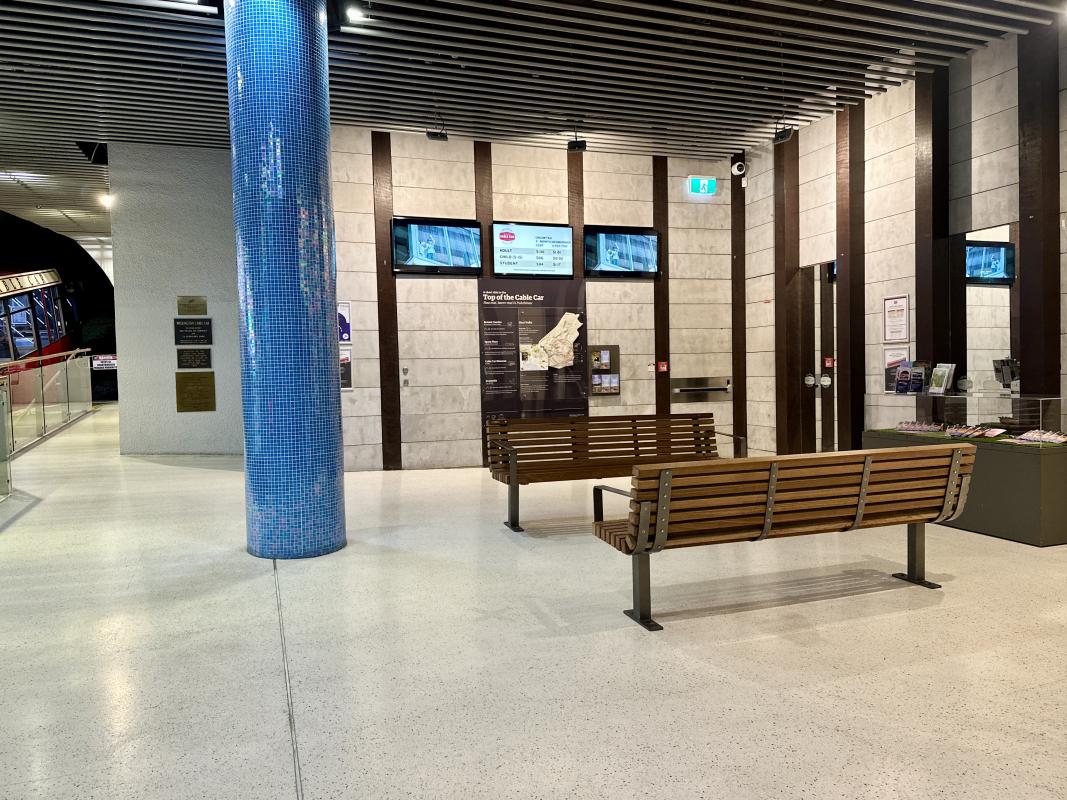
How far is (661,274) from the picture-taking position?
31.4 ft

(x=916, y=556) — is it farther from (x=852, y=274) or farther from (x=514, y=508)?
(x=852, y=274)

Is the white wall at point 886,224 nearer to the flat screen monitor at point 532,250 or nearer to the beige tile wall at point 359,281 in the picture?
the flat screen monitor at point 532,250

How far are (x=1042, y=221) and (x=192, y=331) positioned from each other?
955 centimetres

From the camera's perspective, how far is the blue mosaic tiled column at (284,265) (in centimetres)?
454

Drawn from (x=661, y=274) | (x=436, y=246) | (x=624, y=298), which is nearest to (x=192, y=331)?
(x=436, y=246)

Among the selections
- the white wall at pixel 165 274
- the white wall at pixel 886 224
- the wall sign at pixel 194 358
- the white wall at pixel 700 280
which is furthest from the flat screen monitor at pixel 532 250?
the wall sign at pixel 194 358

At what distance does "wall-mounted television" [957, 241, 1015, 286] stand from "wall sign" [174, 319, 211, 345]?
9011 mm

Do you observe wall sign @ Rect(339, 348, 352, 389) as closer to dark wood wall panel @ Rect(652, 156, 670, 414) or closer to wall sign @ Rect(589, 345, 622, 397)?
wall sign @ Rect(589, 345, 622, 397)

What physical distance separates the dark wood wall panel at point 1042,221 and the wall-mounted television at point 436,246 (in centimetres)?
563

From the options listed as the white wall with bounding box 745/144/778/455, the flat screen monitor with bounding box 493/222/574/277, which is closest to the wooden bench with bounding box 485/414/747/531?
the white wall with bounding box 745/144/778/455

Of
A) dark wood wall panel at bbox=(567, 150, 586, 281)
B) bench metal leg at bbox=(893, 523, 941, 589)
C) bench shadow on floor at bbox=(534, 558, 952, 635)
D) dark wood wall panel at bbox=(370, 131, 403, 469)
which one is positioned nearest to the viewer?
bench shadow on floor at bbox=(534, 558, 952, 635)

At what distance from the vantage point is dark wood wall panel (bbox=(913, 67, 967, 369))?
264 inches

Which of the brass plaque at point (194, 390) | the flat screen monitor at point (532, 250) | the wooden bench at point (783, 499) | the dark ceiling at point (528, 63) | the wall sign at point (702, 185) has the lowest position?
the wooden bench at point (783, 499)

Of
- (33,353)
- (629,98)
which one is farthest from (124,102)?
(33,353)
